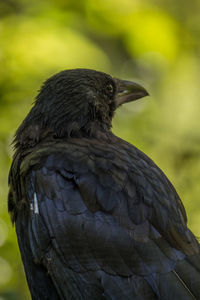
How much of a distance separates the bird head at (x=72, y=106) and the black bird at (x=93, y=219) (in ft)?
0.04

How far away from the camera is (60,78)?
4652mm

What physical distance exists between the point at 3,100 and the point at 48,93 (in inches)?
23.6

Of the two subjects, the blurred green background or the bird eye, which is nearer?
the bird eye

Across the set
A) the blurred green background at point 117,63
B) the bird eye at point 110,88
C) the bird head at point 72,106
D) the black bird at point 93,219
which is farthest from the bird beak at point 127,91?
the black bird at point 93,219

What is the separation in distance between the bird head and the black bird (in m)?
0.01

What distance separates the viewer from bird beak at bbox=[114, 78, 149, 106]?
5.05 meters

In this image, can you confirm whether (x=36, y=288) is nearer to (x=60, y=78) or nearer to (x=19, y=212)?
(x=19, y=212)

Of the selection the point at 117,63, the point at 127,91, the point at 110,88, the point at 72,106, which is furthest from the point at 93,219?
the point at 117,63

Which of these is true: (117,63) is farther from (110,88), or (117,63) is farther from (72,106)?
(72,106)

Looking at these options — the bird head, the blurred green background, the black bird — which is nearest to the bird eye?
the bird head

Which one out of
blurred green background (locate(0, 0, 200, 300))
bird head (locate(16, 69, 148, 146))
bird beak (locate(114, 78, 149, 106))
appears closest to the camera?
bird head (locate(16, 69, 148, 146))

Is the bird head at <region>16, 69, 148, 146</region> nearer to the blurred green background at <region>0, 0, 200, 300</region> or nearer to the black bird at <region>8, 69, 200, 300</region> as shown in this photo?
the black bird at <region>8, 69, 200, 300</region>

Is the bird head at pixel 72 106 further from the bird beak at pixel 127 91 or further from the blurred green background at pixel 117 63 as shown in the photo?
the blurred green background at pixel 117 63

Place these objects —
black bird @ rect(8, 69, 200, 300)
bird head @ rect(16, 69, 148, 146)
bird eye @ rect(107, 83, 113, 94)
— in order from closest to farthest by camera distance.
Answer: black bird @ rect(8, 69, 200, 300) → bird head @ rect(16, 69, 148, 146) → bird eye @ rect(107, 83, 113, 94)
